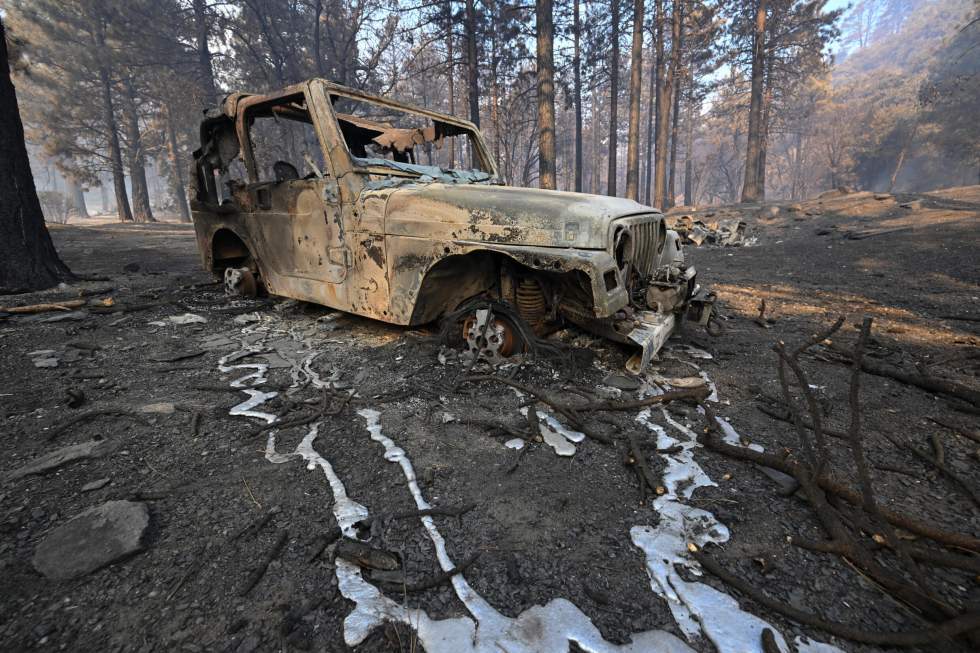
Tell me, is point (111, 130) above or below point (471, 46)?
below

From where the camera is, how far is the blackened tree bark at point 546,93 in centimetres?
1157

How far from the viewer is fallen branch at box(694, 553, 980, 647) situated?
126 centimetres

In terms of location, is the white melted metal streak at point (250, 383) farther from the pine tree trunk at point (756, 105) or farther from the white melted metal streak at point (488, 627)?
the pine tree trunk at point (756, 105)

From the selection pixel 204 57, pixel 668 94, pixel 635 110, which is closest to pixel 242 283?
pixel 635 110

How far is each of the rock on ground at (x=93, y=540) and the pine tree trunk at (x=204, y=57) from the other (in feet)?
69.3

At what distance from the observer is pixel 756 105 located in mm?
18125

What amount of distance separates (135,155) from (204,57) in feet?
22.2

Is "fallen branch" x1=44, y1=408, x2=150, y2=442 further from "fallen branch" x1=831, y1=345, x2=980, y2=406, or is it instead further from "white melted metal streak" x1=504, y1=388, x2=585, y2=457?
"fallen branch" x1=831, y1=345, x2=980, y2=406

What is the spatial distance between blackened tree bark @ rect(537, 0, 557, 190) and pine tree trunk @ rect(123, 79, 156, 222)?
1974cm

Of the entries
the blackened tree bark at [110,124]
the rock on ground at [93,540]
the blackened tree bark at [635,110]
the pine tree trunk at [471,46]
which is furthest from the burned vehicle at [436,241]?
the blackened tree bark at [110,124]

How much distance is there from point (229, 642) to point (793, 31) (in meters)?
25.8

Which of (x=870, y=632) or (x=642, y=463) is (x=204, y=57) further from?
(x=870, y=632)

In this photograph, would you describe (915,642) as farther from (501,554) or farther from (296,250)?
(296,250)

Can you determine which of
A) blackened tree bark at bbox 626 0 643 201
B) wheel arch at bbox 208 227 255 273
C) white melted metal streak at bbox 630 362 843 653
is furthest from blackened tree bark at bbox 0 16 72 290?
blackened tree bark at bbox 626 0 643 201
